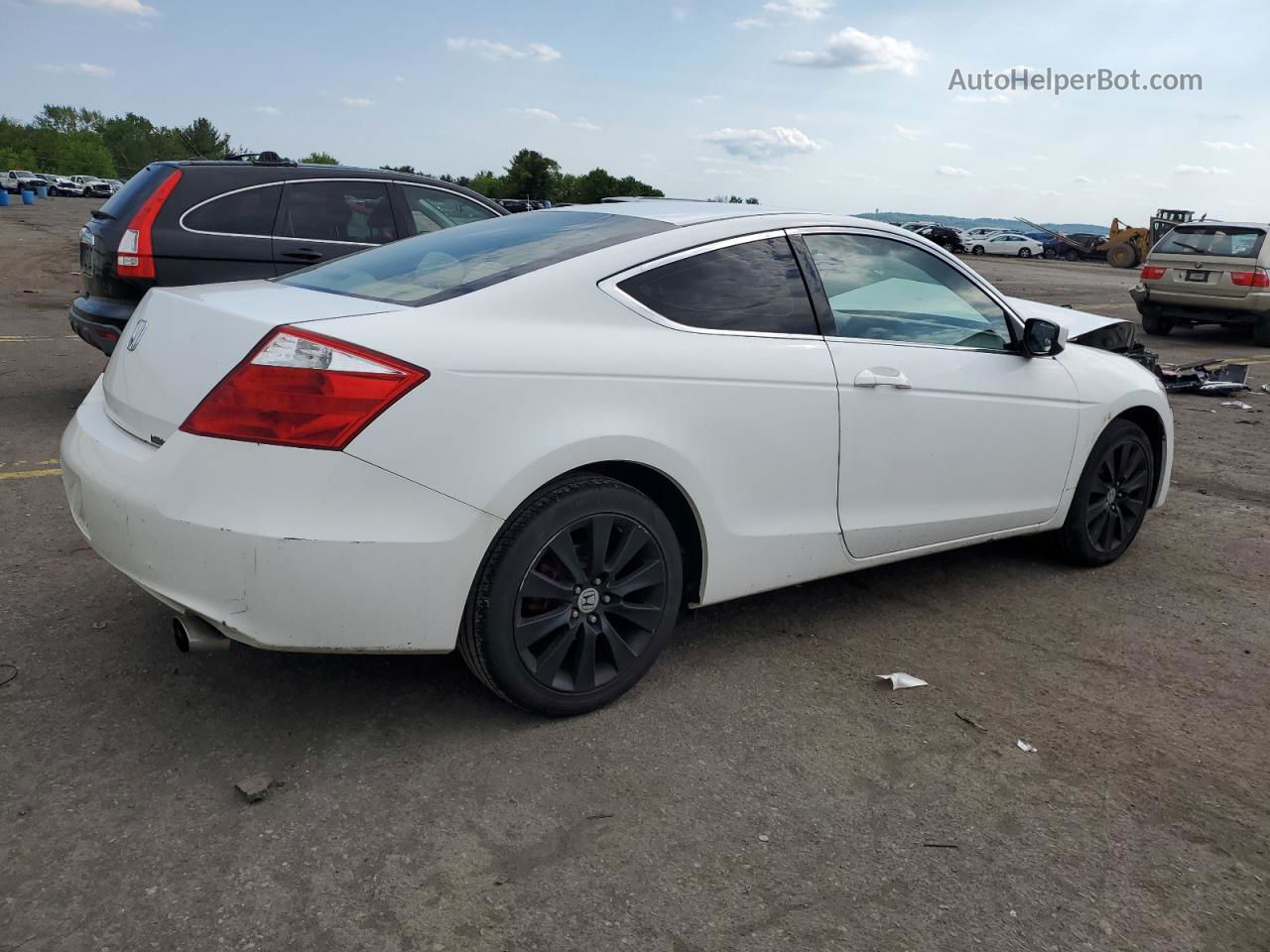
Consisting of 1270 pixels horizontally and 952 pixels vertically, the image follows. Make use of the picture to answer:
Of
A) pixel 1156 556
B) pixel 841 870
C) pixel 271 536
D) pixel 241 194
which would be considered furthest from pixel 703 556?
pixel 241 194

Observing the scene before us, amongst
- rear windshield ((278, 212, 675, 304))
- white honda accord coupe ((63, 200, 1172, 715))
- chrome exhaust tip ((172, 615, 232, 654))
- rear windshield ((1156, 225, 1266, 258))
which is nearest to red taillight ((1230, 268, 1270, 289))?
rear windshield ((1156, 225, 1266, 258))

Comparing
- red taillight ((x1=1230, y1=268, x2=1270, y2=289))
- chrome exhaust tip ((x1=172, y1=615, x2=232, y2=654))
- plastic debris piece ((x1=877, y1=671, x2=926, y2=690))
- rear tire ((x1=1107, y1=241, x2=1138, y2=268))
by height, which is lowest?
plastic debris piece ((x1=877, y1=671, x2=926, y2=690))

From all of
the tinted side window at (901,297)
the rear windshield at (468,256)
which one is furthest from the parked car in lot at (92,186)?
the tinted side window at (901,297)

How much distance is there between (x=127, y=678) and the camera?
10.9 ft

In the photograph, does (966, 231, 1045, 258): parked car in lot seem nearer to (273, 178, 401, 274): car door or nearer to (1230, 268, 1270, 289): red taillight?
(1230, 268, 1270, 289): red taillight

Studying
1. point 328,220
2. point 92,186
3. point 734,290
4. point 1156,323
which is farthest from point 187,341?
point 92,186

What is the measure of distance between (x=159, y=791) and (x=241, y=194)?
16.5 ft

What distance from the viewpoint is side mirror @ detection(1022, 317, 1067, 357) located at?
4270mm

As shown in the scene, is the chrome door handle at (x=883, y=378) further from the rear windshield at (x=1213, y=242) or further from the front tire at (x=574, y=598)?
the rear windshield at (x=1213, y=242)

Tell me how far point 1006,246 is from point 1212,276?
38400 mm

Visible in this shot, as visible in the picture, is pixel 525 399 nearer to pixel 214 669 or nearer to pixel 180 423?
pixel 180 423

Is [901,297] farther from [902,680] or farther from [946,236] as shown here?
[946,236]

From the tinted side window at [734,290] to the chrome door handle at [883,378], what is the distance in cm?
25

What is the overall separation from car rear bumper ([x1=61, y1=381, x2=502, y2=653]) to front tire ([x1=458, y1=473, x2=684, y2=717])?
0.12 meters
